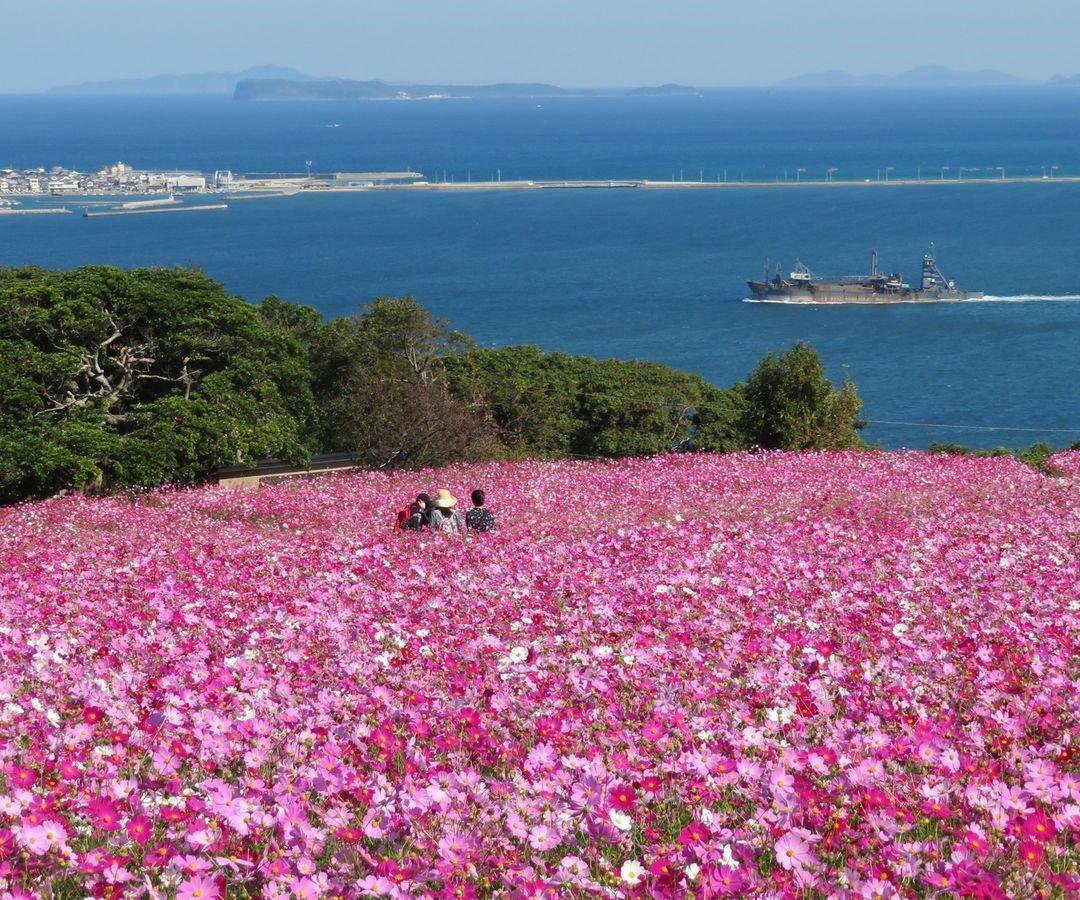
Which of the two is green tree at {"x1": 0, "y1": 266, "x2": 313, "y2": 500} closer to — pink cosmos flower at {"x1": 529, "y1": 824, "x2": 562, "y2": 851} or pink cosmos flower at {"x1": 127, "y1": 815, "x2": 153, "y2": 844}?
pink cosmos flower at {"x1": 127, "y1": 815, "x2": 153, "y2": 844}

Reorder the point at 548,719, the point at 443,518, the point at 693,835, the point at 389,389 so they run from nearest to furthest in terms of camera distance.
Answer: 1. the point at 693,835
2. the point at 548,719
3. the point at 443,518
4. the point at 389,389

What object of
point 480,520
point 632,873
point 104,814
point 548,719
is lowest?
point 480,520

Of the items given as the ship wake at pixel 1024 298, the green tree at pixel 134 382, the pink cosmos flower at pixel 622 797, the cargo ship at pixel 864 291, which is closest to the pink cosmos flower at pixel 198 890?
the pink cosmos flower at pixel 622 797

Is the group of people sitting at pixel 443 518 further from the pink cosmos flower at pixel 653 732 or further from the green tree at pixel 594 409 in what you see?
the green tree at pixel 594 409

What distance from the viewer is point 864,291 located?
393 ft

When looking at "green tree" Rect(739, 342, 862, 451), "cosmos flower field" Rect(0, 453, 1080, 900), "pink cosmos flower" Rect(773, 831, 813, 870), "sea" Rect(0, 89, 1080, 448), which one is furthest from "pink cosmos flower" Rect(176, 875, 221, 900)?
"sea" Rect(0, 89, 1080, 448)

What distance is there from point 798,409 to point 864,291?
87.8 metres

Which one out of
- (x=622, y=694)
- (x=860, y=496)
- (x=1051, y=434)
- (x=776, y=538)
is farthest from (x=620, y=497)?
(x=1051, y=434)

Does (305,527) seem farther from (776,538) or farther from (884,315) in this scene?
(884,315)

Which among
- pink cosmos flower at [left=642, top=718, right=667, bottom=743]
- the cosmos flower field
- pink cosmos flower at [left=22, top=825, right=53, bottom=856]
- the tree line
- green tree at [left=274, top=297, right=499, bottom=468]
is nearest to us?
pink cosmos flower at [left=22, top=825, right=53, bottom=856]

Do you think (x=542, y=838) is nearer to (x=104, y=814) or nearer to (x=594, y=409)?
(x=104, y=814)

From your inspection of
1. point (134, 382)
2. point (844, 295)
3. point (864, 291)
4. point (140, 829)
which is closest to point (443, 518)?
point (140, 829)

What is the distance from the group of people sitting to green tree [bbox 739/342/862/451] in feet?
69.6

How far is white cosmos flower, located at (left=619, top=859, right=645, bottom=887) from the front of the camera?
4.61 meters
